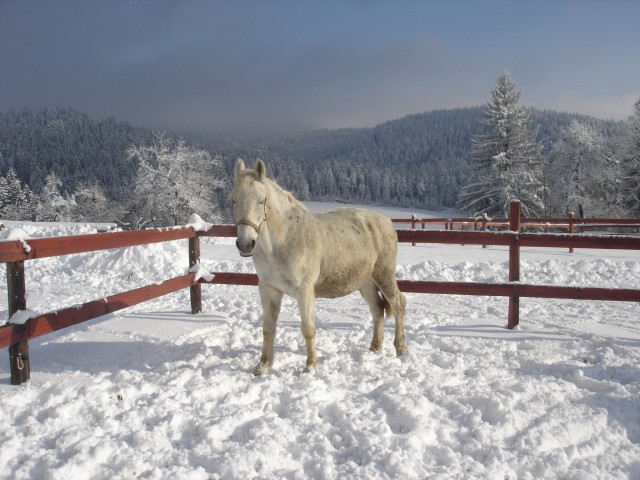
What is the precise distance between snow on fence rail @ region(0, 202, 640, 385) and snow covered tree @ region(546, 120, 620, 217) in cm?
3365

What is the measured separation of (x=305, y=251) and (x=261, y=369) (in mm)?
1171

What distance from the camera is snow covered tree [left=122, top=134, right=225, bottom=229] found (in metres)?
37.9

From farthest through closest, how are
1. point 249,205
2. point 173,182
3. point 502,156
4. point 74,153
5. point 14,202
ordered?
point 74,153
point 14,202
point 173,182
point 502,156
point 249,205

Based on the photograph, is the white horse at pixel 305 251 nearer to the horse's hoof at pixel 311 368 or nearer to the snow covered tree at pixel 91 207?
the horse's hoof at pixel 311 368

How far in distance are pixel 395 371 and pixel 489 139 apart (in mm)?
31843

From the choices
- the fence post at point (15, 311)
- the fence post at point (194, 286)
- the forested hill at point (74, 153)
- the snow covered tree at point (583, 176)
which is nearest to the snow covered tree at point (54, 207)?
the forested hill at point (74, 153)

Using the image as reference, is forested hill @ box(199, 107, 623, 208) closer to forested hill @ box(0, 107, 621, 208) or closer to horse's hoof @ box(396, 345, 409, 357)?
forested hill @ box(0, 107, 621, 208)

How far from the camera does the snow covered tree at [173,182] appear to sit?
37.9 metres

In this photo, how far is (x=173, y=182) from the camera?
1517 inches

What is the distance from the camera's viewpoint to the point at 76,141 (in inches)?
4552

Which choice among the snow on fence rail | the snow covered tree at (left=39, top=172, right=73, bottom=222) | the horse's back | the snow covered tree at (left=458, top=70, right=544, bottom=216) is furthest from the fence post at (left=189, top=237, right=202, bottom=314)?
the snow covered tree at (left=39, top=172, right=73, bottom=222)

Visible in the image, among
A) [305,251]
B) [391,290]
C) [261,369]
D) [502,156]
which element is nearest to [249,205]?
[305,251]

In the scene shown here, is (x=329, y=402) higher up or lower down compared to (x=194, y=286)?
lower down

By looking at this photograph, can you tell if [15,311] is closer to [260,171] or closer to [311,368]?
[260,171]
